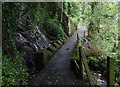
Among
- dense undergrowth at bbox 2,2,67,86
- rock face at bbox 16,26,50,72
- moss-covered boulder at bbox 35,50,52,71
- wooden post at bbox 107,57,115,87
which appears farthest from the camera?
moss-covered boulder at bbox 35,50,52,71

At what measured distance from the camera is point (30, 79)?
522cm

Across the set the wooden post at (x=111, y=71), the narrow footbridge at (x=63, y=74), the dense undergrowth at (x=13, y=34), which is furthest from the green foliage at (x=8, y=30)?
the wooden post at (x=111, y=71)

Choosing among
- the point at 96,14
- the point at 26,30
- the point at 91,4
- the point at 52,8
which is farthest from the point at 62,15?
the point at 26,30

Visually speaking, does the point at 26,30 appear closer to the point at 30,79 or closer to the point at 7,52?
the point at 7,52

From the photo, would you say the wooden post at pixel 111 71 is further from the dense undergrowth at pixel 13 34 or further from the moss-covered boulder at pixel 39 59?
the moss-covered boulder at pixel 39 59

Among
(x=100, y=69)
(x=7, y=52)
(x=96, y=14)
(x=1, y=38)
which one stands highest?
(x=96, y=14)

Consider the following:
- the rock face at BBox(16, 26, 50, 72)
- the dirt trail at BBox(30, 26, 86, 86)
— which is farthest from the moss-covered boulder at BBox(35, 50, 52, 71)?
the dirt trail at BBox(30, 26, 86, 86)

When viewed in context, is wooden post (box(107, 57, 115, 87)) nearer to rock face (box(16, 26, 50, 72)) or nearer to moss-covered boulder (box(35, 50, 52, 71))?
rock face (box(16, 26, 50, 72))

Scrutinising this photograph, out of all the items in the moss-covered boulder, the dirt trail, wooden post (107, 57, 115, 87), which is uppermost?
wooden post (107, 57, 115, 87)

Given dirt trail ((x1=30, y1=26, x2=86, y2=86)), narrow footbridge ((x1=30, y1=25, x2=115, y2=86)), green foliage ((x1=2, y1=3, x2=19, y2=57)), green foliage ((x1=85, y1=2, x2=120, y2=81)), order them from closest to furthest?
narrow footbridge ((x1=30, y1=25, x2=115, y2=86)) < dirt trail ((x1=30, y1=26, x2=86, y2=86)) < green foliage ((x1=2, y1=3, x2=19, y2=57)) < green foliage ((x1=85, y1=2, x2=120, y2=81))

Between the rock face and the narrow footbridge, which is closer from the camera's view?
the narrow footbridge

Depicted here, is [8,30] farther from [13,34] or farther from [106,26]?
[106,26]

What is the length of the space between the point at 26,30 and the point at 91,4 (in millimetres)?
6422

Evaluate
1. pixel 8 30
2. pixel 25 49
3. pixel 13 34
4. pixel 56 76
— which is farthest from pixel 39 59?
pixel 8 30
